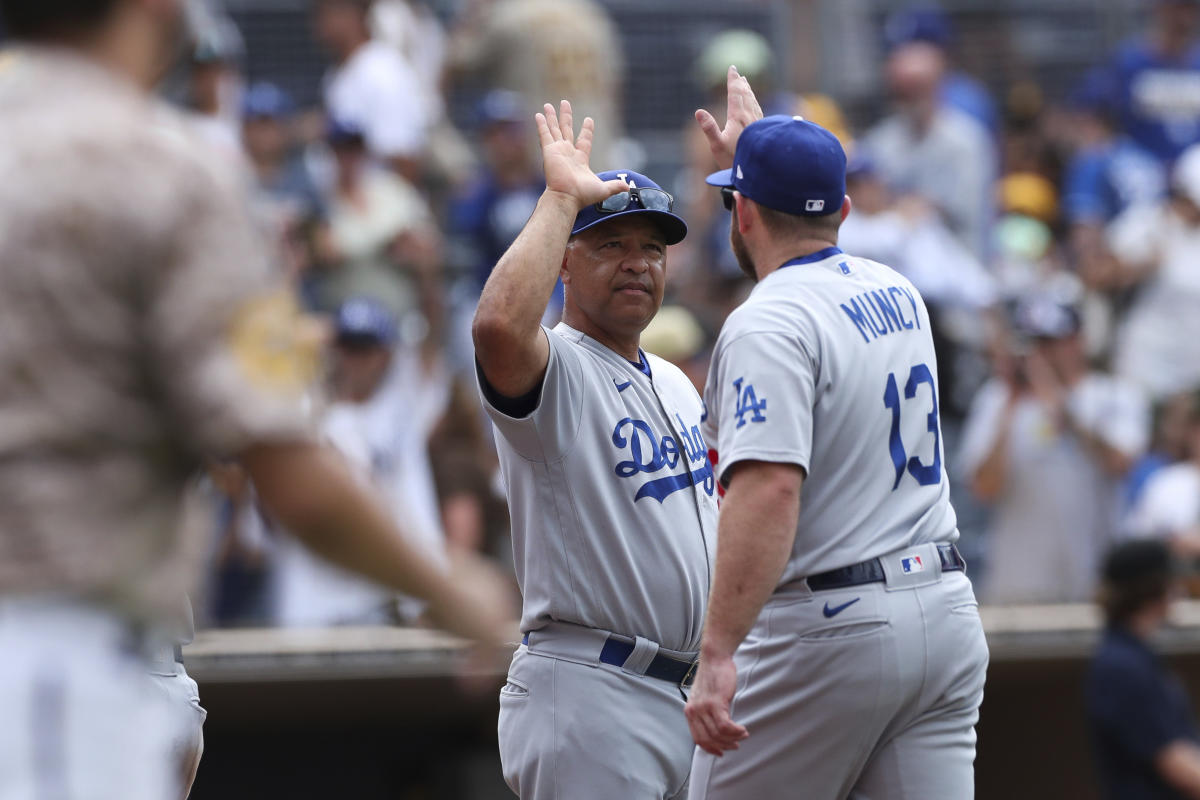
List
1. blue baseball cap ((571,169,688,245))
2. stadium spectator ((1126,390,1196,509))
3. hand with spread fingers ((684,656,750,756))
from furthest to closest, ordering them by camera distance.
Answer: stadium spectator ((1126,390,1196,509)) → blue baseball cap ((571,169,688,245)) → hand with spread fingers ((684,656,750,756))

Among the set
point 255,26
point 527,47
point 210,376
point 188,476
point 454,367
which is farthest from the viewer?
point 255,26

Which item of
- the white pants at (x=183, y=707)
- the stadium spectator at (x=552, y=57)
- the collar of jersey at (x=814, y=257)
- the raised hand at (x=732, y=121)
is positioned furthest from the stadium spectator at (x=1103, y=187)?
the white pants at (x=183, y=707)

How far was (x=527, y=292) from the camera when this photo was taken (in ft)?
12.1

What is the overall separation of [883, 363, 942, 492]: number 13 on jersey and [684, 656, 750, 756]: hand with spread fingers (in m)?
0.62

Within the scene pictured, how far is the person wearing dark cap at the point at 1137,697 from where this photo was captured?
20.7 feet

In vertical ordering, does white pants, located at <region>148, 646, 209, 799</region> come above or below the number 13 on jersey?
below

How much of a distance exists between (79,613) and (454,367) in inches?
257

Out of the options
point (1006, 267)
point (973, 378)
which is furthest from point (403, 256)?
point (1006, 267)

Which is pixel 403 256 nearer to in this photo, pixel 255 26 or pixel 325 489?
pixel 255 26

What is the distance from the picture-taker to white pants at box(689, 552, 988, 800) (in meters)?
3.62

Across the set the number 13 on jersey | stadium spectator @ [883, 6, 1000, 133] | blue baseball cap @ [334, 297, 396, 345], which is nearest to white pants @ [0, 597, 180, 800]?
the number 13 on jersey

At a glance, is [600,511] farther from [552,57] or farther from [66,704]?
[552,57]

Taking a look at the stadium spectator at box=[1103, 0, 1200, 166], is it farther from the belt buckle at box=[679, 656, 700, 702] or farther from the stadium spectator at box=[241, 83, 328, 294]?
the belt buckle at box=[679, 656, 700, 702]

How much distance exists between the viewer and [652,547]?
12.8 ft
